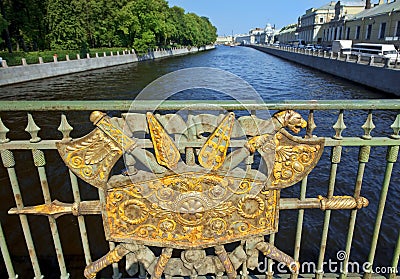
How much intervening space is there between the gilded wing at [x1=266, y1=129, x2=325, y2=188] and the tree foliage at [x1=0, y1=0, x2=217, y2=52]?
29125 mm

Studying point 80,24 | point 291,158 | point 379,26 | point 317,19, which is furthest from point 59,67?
point 317,19

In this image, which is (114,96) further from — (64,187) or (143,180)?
(143,180)

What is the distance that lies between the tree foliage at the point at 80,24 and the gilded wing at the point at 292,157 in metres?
29.1

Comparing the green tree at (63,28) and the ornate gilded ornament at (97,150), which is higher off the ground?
the green tree at (63,28)

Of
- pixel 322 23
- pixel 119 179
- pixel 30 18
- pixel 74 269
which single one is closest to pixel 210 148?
pixel 119 179

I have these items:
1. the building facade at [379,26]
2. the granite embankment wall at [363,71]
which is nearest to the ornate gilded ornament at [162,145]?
the granite embankment wall at [363,71]

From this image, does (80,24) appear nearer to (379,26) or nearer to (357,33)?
(379,26)

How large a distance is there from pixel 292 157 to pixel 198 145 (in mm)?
621

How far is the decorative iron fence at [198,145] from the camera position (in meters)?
1.94

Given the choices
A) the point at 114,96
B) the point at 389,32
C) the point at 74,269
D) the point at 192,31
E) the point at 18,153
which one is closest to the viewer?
the point at 74,269

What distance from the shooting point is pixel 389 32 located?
41.7 metres

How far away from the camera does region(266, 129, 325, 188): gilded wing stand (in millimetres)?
1944

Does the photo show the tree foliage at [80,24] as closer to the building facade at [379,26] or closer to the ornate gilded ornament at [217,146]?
the ornate gilded ornament at [217,146]

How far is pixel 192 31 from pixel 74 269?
81756mm
